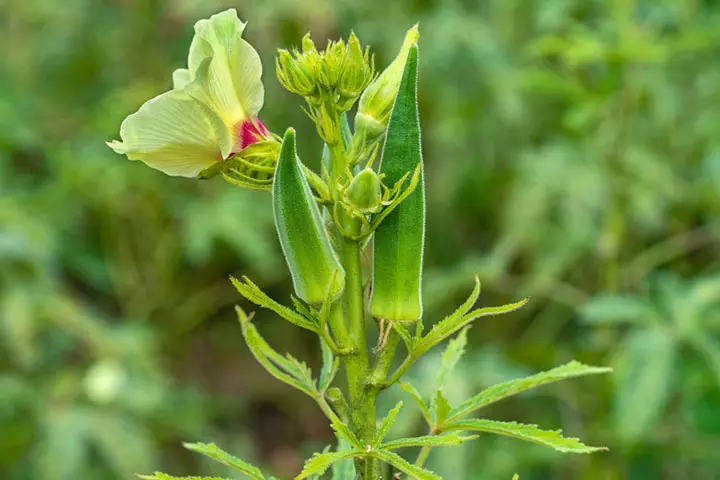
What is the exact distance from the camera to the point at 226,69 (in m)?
0.57

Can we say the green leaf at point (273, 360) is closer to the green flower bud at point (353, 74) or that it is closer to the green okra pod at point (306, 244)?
the green okra pod at point (306, 244)

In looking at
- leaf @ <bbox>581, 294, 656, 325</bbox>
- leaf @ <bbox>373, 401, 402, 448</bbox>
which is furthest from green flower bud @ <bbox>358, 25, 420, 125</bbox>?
leaf @ <bbox>581, 294, 656, 325</bbox>

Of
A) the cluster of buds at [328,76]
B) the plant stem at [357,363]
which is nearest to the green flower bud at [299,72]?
the cluster of buds at [328,76]

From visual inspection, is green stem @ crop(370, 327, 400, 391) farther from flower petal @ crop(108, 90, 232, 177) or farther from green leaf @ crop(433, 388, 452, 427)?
flower petal @ crop(108, 90, 232, 177)

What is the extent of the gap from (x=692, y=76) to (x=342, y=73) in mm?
1734

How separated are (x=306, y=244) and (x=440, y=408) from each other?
15 centimetres

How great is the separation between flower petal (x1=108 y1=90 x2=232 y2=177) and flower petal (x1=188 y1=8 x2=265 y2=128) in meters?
0.01

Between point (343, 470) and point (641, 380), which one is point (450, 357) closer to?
point (343, 470)

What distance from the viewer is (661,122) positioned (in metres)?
2.03

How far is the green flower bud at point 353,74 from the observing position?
0.56m

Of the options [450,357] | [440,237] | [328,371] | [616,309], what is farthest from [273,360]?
[440,237]

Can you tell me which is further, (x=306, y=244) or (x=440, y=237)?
A: (x=440, y=237)

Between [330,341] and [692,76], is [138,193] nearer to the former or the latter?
[692,76]

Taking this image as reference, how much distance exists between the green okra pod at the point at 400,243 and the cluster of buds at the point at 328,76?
0.04 meters
